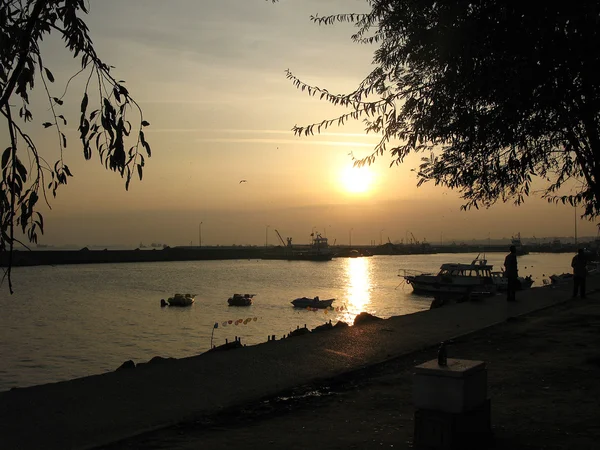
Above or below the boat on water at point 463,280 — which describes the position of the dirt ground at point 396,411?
above

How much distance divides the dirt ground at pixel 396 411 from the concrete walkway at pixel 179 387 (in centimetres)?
33

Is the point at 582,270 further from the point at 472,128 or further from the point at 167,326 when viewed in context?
the point at 167,326

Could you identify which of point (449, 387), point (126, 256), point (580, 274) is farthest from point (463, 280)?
point (126, 256)

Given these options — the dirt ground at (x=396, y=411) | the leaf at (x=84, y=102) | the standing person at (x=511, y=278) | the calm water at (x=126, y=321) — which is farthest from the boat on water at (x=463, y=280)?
the leaf at (x=84, y=102)

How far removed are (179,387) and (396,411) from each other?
2980 mm

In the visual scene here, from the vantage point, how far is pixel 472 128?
775 centimetres

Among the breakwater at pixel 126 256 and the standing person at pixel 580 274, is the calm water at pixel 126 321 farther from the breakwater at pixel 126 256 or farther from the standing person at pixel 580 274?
the breakwater at pixel 126 256

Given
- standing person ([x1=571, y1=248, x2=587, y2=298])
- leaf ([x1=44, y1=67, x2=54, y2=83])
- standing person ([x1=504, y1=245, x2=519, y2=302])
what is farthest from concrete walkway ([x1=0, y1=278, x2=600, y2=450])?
standing person ([x1=571, y1=248, x2=587, y2=298])

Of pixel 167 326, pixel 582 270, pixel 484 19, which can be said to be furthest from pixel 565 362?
pixel 167 326

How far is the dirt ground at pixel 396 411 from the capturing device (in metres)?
6.11

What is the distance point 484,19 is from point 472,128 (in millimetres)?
1341

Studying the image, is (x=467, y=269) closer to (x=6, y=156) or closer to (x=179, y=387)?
(x=179, y=387)

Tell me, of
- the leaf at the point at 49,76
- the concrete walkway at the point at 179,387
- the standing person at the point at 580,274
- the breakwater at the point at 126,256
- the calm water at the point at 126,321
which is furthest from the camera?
the breakwater at the point at 126,256

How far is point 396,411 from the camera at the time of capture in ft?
23.6
